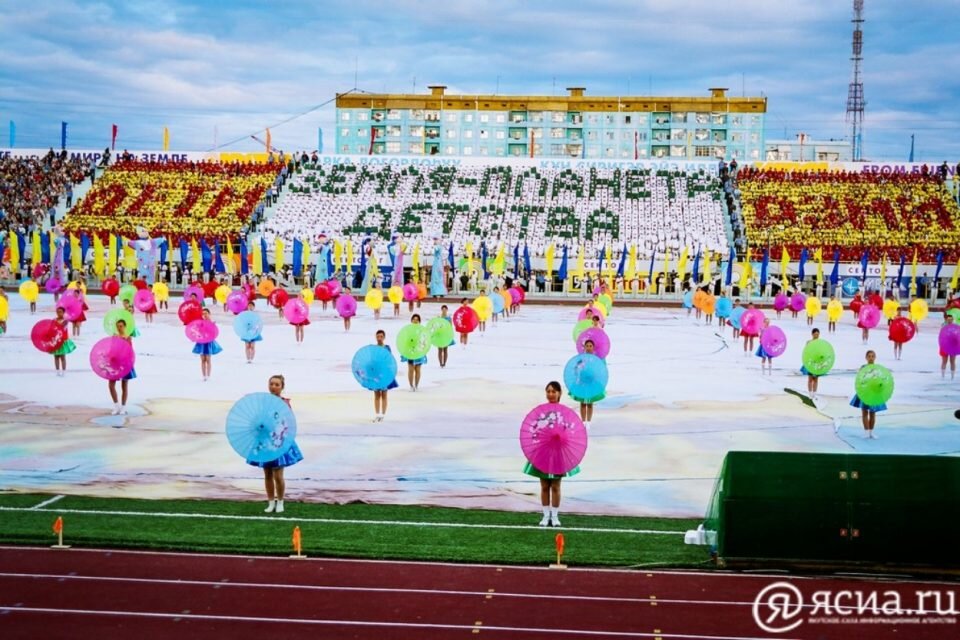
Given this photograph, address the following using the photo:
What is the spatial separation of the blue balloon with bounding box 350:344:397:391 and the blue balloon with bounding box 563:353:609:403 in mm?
2953

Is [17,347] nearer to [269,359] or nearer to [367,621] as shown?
[269,359]

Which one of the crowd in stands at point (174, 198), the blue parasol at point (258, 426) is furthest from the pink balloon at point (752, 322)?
the crowd in stands at point (174, 198)

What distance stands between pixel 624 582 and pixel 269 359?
1874 cm

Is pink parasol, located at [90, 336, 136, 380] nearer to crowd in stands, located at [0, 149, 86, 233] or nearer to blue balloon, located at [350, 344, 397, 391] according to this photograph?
blue balloon, located at [350, 344, 397, 391]

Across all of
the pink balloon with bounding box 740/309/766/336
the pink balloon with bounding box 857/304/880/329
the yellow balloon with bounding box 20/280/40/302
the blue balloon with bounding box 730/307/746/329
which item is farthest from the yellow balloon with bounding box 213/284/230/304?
the pink balloon with bounding box 857/304/880/329

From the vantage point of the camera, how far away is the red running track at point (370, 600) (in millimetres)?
9297

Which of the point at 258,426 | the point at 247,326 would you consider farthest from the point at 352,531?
the point at 247,326

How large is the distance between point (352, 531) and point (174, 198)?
66.4 m

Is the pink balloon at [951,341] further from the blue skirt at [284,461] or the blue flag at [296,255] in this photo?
the blue flag at [296,255]

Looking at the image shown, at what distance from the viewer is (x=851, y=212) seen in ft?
230

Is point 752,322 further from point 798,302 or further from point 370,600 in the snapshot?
point 370,600

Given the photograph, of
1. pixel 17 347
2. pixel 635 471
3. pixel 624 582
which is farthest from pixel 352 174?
pixel 624 582

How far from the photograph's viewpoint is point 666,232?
68.2 metres
